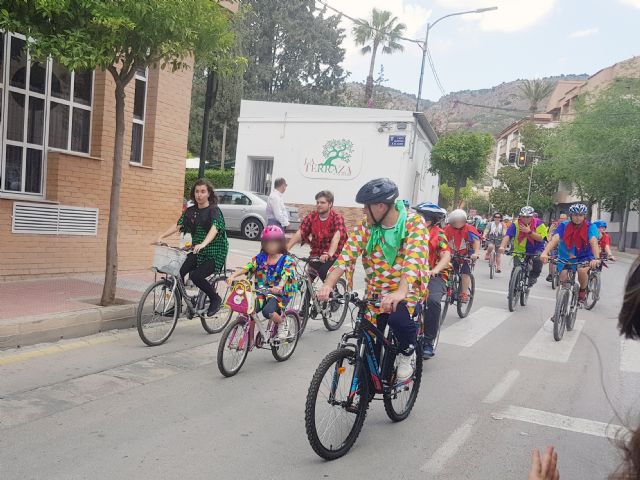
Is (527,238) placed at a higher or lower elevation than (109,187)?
lower

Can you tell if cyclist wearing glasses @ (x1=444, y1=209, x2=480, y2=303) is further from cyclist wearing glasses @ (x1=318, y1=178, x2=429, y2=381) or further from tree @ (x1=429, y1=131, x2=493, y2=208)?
tree @ (x1=429, y1=131, x2=493, y2=208)

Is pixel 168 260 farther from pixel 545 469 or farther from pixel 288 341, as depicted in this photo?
pixel 545 469

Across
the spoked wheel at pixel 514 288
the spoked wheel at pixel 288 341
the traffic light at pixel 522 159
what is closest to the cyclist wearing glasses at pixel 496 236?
the traffic light at pixel 522 159

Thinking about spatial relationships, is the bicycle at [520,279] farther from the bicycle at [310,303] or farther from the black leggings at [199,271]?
the black leggings at [199,271]

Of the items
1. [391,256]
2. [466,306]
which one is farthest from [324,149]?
[391,256]

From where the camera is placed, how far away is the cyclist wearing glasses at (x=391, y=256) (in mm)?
4027

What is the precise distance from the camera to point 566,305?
326 inches

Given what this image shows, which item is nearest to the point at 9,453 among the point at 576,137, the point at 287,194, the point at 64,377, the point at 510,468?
the point at 64,377

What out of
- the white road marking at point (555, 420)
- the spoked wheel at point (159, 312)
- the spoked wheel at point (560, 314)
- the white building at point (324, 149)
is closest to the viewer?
the white road marking at point (555, 420)

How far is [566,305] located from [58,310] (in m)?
6.58

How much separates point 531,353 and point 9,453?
5764 millimetres

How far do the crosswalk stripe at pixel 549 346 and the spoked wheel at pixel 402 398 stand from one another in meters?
2.90

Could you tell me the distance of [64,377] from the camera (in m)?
5.06

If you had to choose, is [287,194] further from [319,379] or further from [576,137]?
[319,379]
